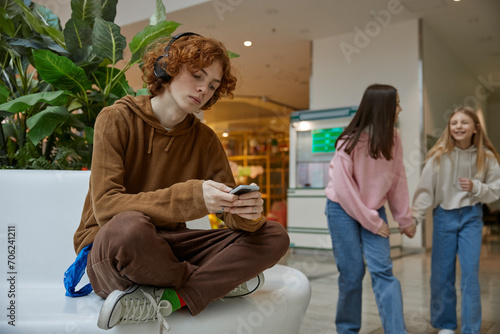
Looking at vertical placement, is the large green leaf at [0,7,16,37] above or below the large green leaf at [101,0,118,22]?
below

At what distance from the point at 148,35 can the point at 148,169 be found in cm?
99

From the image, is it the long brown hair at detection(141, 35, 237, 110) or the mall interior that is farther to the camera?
the mall interior

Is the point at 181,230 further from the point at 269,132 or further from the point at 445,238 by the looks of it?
the point at 269,132

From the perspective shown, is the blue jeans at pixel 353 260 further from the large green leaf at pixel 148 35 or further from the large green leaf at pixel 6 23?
the large green leaf at pixel 6 23

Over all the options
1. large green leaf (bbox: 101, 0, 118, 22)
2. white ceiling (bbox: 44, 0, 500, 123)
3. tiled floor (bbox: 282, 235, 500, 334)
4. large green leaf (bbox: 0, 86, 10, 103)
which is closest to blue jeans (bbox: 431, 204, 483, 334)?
tiled floor (bbox: 282, 235, 500, 334)

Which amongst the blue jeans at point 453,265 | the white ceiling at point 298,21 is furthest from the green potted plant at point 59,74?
the white ceiling at point 298,21

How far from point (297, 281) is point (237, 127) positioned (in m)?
9.92

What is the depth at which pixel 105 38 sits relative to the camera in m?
2.14

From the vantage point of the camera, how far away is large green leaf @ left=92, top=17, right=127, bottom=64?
2.13 meters

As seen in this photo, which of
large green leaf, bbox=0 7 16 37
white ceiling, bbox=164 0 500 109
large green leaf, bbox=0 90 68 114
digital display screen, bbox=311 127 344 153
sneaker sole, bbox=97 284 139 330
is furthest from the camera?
digital display screen, bbox=311 127 344 153

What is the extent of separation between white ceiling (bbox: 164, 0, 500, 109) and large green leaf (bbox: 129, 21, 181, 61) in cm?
401

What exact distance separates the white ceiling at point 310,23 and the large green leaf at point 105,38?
407 centimetres

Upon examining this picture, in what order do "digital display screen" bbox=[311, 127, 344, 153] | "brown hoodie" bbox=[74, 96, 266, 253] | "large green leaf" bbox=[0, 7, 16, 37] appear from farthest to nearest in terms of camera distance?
"digital display screen" bbox=[311, 127, 344, 153], "large green leaf" bbox=[0, 7, 16, 37], "brown hoodie" bbox=[74, 96, 266, 253]

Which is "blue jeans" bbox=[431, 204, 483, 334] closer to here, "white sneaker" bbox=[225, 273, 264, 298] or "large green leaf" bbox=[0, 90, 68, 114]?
"white sneaker" bbox=[225, 273, 264, 298]
